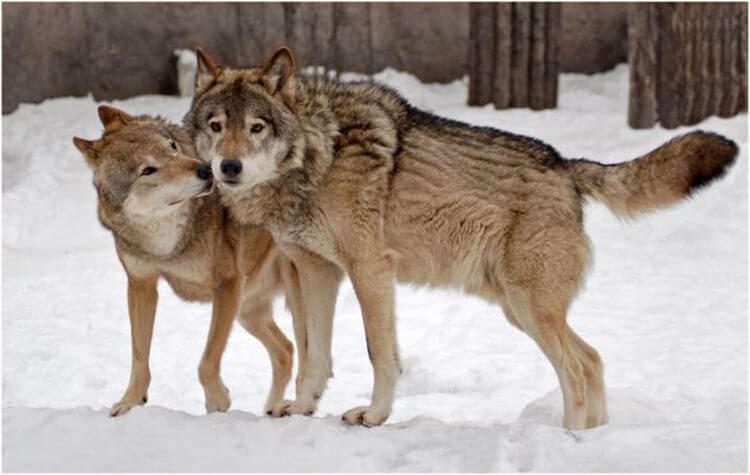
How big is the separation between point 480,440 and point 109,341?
11.8ft

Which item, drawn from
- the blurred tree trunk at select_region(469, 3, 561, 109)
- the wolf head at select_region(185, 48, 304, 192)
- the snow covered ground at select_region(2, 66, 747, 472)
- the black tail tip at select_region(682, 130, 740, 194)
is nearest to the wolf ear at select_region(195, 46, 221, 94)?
the wolf head at select_region(185, 48, 304, 192)

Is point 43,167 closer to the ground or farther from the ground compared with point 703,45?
closer to the ground

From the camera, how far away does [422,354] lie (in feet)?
24.5

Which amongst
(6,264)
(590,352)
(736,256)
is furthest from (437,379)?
(6,264)

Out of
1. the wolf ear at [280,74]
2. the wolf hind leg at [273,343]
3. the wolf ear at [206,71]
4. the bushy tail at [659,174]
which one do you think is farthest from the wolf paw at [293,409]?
the bushy tail at [659,174]

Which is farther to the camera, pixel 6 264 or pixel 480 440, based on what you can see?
pixel 6 264

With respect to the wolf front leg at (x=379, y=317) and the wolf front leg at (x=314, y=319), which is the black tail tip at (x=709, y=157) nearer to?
the wolf front leg at (x=379, y=317)

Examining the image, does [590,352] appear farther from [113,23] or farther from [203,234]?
[113,23]

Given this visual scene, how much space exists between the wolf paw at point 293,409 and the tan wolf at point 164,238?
0.46 m

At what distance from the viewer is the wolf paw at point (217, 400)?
5.66 meters

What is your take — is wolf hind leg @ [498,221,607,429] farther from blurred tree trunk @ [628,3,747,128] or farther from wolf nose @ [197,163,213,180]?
blurred tree trunk @ [628,3,747,128]

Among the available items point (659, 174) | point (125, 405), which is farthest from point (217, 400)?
point (659, 174)

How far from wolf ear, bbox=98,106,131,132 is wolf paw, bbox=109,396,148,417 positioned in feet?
4.07

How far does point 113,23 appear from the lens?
38.6ft
